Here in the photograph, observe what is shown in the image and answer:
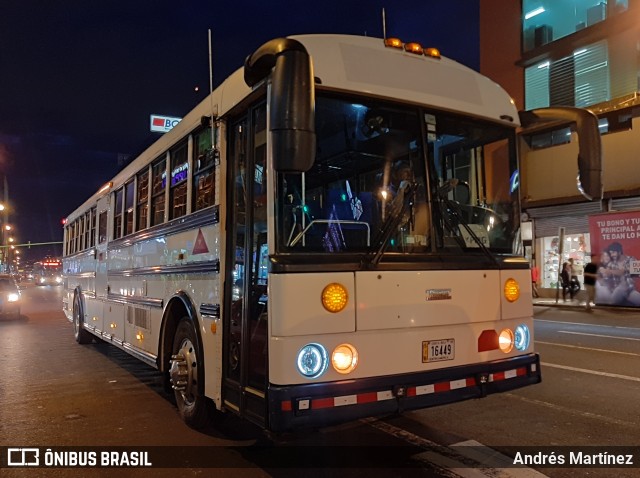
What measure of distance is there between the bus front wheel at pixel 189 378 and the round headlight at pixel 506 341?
104 inches

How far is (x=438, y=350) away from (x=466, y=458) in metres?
1.11

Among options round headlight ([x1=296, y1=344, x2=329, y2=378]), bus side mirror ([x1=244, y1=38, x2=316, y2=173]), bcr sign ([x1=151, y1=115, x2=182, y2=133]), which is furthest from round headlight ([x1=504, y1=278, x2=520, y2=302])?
bcr sign ([x1=151, y1=115, x2=182, y2=133])

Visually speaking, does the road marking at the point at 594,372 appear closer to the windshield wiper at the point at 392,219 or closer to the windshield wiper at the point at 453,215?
the windshield wiper at the point at 453,215

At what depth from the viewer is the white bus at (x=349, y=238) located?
3596 millimetres

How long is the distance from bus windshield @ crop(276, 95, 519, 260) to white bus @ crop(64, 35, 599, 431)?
1cm

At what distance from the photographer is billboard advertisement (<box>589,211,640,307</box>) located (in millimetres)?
18078

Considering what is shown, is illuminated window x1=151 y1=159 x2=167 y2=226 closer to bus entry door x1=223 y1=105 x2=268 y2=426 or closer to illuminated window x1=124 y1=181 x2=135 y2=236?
illuminated window x1=124 y1=181 x2=135 y2=236

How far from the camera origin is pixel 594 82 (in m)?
21.4

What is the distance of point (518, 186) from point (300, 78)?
2638 mm

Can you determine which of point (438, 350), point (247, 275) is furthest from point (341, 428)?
point (247, 275)

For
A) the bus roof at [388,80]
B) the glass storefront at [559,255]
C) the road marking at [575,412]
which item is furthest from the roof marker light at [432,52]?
the glass storefront at [559,255]

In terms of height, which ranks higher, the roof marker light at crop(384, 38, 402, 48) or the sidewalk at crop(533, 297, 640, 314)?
the roof marker light at crop(384, 38, 402, 48)

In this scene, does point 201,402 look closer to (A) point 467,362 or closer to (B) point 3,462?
(B) point 3,462

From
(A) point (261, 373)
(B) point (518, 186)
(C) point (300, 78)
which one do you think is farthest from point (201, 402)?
(B) point (518, 186)
